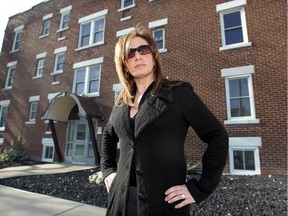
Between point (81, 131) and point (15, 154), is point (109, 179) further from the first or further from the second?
point (15, 154)

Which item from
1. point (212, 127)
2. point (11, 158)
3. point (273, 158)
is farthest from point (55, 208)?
point (11, 158)

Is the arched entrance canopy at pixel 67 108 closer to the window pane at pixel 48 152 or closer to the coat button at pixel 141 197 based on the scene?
the window pane at pixel 48 152

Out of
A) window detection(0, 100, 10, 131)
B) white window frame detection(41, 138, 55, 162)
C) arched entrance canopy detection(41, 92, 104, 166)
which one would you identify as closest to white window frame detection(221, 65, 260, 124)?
arched entrance canopy detection(41, 92, 104, 166)

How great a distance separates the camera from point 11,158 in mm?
12367

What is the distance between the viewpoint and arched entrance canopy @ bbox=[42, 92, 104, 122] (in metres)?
10.6

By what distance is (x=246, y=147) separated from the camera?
845 cm

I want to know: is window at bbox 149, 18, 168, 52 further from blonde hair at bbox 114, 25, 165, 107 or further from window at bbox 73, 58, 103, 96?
blonde hair at bbox 114, 25, 165, 107

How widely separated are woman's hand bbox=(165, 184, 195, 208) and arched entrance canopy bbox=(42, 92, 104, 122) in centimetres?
934

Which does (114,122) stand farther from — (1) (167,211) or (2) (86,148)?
(2) (86,148)

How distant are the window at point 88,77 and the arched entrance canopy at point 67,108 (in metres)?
0.96

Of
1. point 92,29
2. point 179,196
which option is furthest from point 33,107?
point 179,196

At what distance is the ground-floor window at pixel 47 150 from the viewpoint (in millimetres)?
13009

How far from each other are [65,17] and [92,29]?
341cm

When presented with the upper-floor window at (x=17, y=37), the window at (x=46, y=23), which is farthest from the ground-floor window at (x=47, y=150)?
the upper-floor window at (x=17, y=37)
